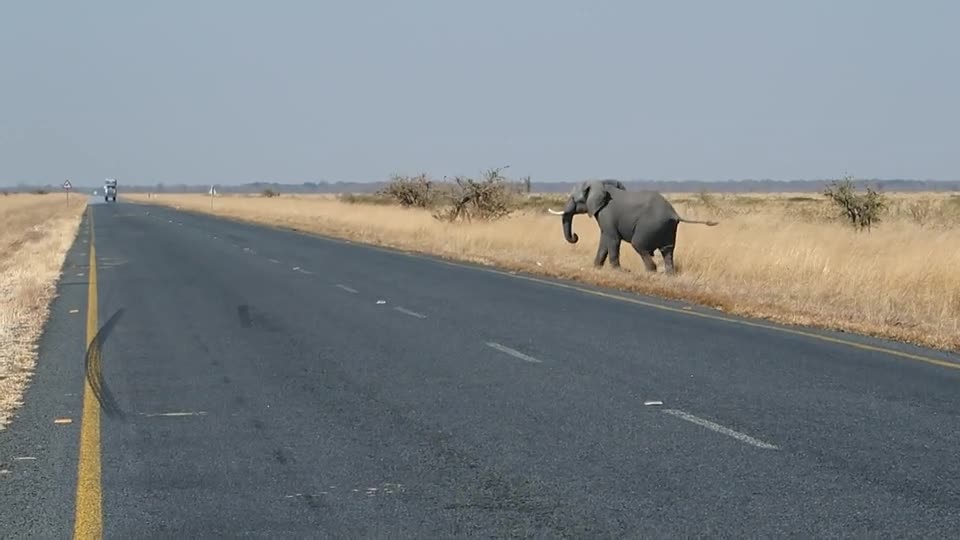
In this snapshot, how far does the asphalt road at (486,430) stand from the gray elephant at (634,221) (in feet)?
24.1

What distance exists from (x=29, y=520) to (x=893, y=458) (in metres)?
4.85

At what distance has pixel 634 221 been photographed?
23.7 meters

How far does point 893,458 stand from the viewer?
718 cm

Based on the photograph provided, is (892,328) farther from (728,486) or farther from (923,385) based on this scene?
(728,486)

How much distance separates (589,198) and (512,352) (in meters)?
13.1

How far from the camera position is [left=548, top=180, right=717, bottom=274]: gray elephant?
2342 cm

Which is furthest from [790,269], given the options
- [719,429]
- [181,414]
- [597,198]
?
[181,414]

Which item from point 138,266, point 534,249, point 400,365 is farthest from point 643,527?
point 534,249

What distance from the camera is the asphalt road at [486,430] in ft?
19.7

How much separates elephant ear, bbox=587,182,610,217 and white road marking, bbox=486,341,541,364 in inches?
472

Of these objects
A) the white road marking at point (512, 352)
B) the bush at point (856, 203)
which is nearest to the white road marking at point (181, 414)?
the white road marking at point (512, 352)

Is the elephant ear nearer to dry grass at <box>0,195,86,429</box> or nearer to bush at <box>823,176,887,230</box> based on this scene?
dry grass at <box>0,195,86,429</box>

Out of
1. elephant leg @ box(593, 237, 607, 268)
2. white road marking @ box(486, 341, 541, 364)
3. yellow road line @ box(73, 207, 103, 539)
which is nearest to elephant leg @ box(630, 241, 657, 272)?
elephant leg @ box(593, 237, 607, 268)

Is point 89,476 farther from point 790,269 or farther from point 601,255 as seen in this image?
point 601,255
